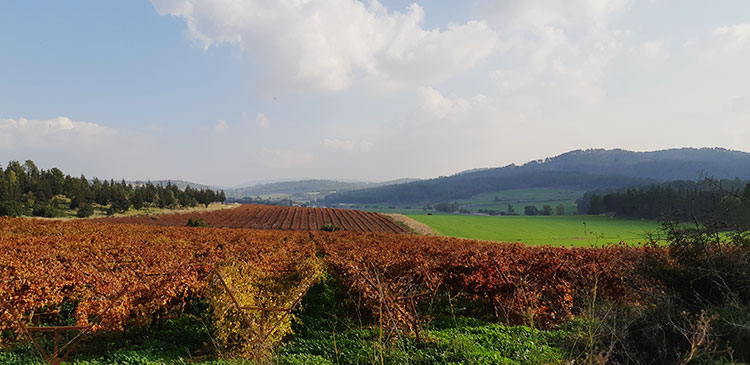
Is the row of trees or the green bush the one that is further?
the row of trees

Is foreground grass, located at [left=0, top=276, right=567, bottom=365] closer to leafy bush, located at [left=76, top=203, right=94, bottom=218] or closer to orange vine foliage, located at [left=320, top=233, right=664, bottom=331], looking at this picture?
orange vine foliage, located at [left=320, top=233, right=664, bottom=331]

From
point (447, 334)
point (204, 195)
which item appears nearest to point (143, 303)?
point (447, 334)

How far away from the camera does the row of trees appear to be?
51094 millimetres

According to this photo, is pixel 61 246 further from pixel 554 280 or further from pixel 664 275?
pixel 664 275

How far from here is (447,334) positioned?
6.02 meters

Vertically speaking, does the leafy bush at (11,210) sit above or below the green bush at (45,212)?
above

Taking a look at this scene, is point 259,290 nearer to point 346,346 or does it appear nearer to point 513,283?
point 346,346

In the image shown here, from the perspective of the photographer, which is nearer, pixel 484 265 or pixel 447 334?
pixel 447 334

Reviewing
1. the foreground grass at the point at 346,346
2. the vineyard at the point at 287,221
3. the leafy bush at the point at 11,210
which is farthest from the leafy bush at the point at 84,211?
the foreground grass at the point at 346,346

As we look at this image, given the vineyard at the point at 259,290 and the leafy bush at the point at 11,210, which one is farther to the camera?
the leafy bush at the point at 11,210

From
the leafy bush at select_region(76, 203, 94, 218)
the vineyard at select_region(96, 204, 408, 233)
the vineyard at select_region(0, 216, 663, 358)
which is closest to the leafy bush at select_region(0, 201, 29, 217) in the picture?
the leafy bush at select_region(76, 203, 94, 218)

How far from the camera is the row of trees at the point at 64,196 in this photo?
5109cm

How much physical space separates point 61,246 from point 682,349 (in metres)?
16.6

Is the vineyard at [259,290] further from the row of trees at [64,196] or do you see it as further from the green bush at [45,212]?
the green bush at [45,212]
